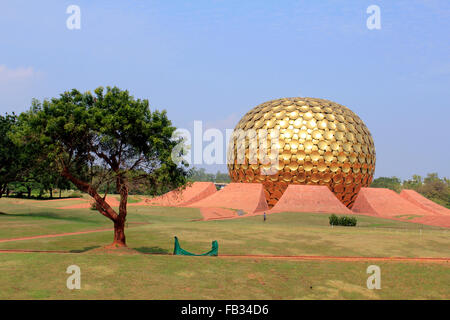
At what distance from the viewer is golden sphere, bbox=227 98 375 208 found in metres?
42.5

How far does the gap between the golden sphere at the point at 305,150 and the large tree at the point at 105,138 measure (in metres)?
26.7

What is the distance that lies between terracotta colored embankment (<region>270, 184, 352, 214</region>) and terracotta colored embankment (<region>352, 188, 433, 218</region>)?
16.3 feet

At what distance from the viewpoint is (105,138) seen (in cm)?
1584

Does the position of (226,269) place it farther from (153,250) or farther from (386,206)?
(386,206)

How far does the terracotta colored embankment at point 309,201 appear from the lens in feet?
125

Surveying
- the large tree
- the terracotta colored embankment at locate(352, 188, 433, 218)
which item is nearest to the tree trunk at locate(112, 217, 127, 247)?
the large tree

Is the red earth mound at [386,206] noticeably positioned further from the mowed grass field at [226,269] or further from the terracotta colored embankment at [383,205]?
the mowed grass field at [226,269]

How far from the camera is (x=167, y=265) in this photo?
13469mm

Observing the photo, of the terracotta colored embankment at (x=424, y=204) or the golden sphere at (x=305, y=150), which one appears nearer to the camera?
the golden sphere at (x=305, y=150)

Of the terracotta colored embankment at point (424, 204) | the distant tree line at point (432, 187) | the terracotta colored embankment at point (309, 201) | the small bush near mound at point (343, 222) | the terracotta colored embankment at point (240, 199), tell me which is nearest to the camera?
the small bush near mound at point (343, 222)

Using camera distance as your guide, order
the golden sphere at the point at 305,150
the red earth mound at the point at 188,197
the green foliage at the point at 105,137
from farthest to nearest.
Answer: the red earth mound at the point at 188,197 → the golden sphere at the point at 305,150 → the green foliage at the point at 105,137

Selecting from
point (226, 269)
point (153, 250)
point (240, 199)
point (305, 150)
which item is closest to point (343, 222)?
point (305, 150)

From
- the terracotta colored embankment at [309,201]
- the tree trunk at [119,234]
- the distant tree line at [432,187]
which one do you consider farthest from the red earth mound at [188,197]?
the distant tree line at [432,187]

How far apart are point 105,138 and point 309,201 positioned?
27.9 meters
